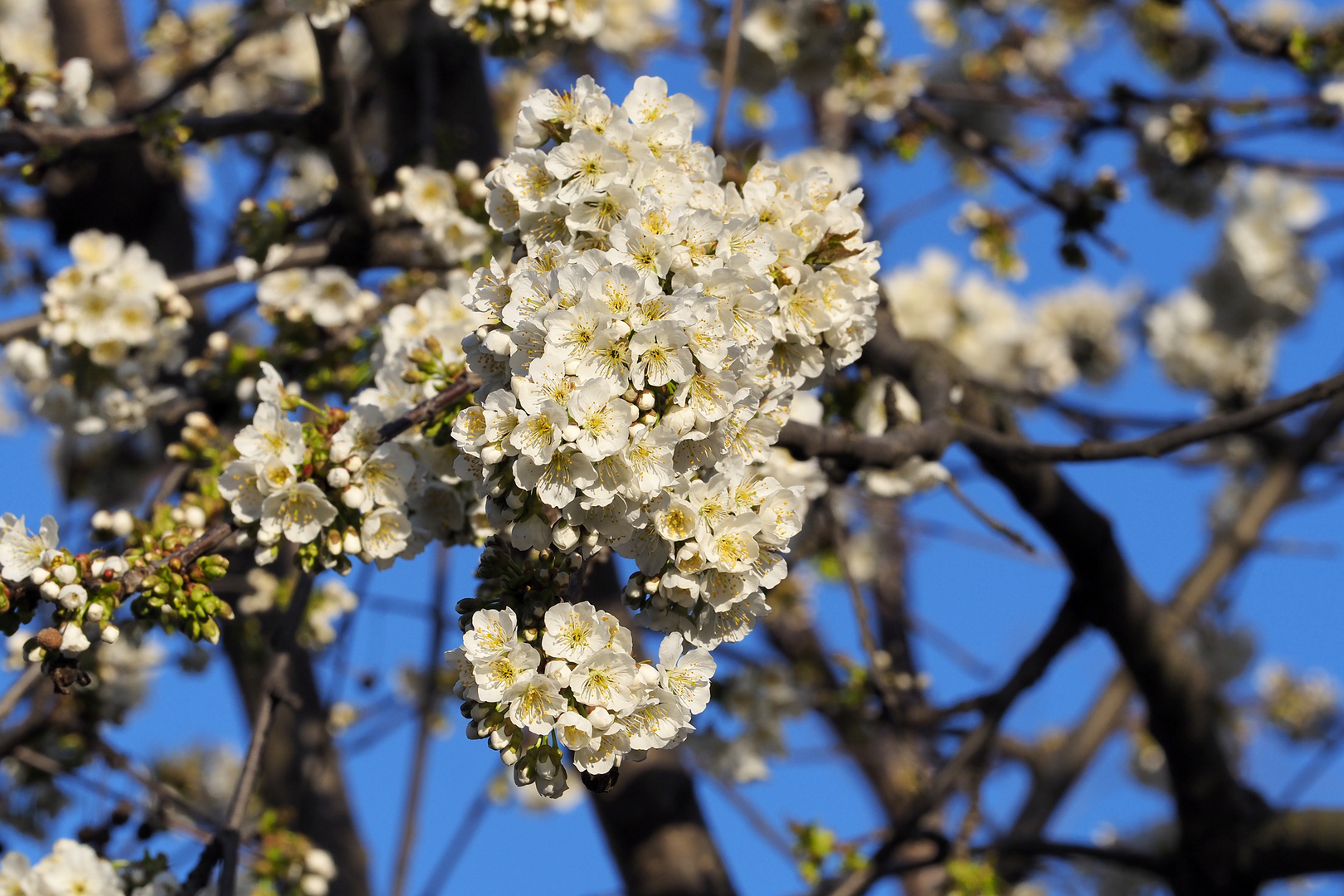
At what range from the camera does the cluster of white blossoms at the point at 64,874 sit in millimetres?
2400

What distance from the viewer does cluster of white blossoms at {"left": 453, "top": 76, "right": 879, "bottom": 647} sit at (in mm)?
1479

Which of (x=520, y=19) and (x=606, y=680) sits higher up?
(x=520, y=19)

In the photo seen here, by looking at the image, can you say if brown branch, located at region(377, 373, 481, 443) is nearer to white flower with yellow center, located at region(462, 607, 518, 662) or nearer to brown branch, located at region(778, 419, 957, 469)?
white flower with yellow center, located at region(462, 607, 518, 662)

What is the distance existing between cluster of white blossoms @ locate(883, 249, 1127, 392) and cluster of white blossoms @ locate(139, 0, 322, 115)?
375cm

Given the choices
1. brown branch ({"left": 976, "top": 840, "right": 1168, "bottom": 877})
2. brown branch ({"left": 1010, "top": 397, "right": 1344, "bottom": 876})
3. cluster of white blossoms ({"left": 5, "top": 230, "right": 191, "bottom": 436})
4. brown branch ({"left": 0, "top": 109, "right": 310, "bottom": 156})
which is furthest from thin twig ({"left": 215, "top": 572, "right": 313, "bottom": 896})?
brown branch ({"left": 1010, "top": 397, "right": 1344, "bottom": 876})

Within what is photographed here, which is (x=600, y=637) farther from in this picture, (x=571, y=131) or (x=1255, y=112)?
(x=1255, y=112)

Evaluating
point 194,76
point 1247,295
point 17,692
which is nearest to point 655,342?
point 17,692

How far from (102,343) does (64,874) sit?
1352 millimetres

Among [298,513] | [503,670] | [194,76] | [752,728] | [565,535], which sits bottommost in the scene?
[503,670]

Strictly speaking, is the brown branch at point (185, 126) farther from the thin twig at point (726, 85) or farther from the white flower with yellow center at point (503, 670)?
the white flower with yellow center at point (503, 670)

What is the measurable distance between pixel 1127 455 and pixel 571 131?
131cm

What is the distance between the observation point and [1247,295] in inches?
261

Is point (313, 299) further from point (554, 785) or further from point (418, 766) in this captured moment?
point (554, 785)

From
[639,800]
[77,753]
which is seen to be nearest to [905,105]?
[639,800]
